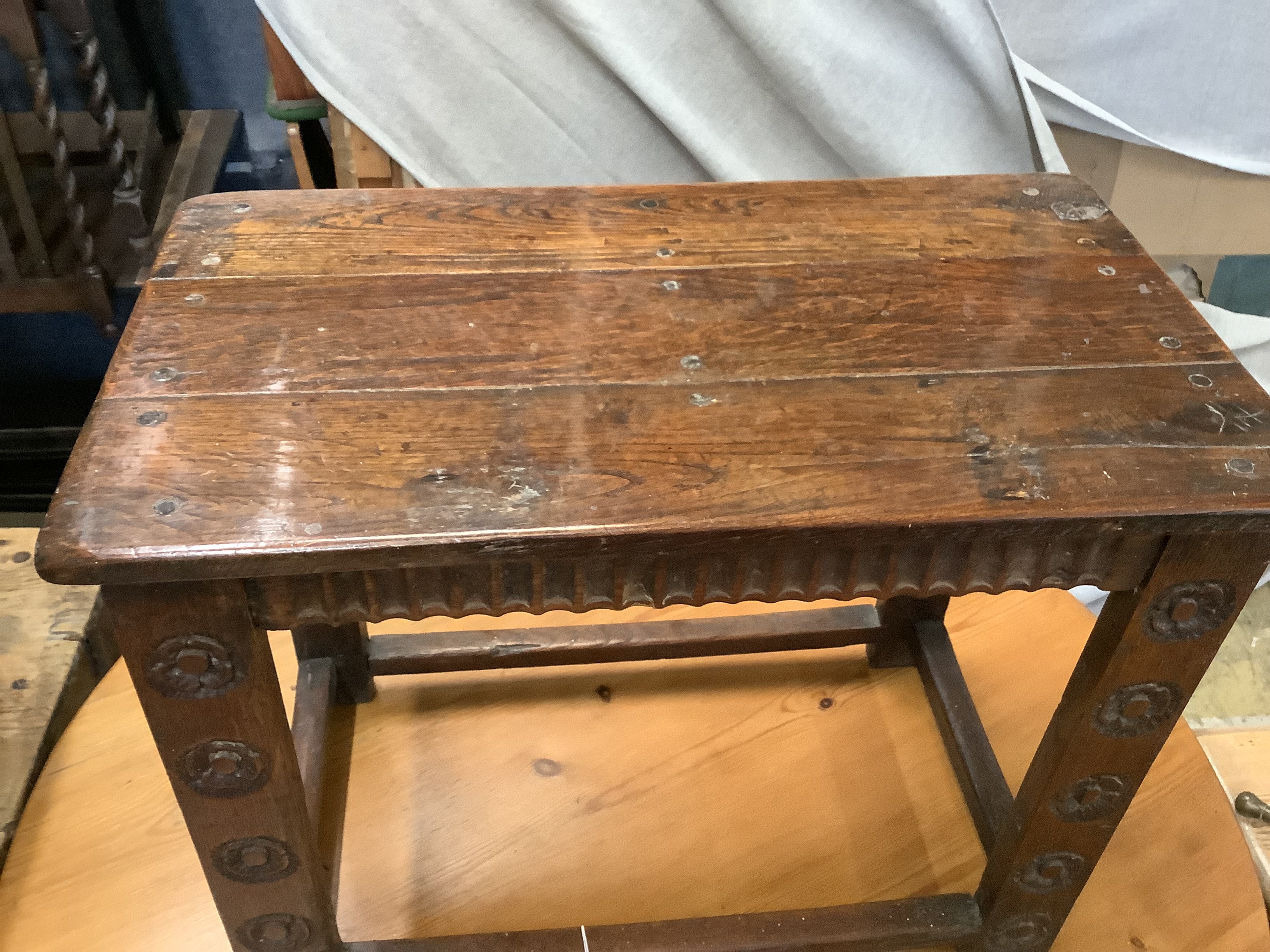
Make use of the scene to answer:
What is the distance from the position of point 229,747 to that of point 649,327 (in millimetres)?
422

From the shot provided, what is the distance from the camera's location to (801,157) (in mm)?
1521

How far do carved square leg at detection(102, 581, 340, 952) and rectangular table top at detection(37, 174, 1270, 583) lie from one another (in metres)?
0.05

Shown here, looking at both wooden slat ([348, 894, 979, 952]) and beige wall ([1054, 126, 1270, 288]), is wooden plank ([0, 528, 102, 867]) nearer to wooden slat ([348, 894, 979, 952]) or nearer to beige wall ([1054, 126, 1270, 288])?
wooden slat ([348, 894, 979, 952])

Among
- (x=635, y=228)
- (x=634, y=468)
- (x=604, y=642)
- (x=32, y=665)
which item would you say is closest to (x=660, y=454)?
(x=634, y=468)

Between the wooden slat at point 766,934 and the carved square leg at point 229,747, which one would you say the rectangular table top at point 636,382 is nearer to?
the carved square leg at point 229,747

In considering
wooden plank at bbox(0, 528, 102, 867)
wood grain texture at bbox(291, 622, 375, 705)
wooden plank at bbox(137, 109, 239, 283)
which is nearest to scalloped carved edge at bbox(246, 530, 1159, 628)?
wood grain texture at bbox(291, 622, 375, 705)

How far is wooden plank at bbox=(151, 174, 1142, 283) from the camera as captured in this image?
90cm

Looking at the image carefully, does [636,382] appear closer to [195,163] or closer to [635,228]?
[635,228]

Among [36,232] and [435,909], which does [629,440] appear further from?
[36,232]

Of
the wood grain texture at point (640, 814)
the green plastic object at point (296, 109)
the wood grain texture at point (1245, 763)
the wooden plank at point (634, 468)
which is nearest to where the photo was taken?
the wooden plank at point (634, 468)

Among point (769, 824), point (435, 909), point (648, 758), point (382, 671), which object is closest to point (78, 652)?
point (382, 671)

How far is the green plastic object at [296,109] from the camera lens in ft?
4.79

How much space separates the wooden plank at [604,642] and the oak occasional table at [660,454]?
12.4 inches

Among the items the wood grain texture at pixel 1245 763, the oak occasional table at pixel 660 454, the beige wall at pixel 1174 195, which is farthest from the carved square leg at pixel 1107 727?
the beige wall at pixel 1174 195
